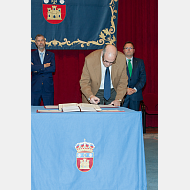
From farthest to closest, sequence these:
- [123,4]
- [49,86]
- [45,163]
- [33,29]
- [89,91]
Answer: [123,4]
[33,29]
[49,86]
[89,91]
[45,163]

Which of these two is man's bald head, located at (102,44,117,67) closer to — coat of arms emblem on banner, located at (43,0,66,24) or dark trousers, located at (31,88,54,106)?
dark trousers, located at (31,88,54,106)

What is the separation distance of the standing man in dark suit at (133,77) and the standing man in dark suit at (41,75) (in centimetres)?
136

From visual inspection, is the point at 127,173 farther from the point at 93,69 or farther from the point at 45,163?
the point at 93,69

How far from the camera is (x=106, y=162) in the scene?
2.24 m

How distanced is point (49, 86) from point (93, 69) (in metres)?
1.24

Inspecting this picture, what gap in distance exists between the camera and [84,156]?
7.20ft

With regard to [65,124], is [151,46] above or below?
above

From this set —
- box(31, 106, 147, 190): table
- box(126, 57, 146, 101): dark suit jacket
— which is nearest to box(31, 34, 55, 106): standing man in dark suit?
box(126, 57, 146, 101): dark suit jacket

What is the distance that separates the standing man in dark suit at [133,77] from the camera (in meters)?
4.72

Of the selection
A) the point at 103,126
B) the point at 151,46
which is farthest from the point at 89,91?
the point at 151,46

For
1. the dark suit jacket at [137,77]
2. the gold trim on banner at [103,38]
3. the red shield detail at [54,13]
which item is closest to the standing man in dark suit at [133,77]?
the dark suit jacket at [137,77]

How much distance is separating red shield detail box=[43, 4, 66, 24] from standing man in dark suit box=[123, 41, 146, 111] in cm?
176

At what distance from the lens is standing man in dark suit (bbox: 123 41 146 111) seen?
4.72m

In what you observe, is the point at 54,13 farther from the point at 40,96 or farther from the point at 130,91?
the point at 130,91
